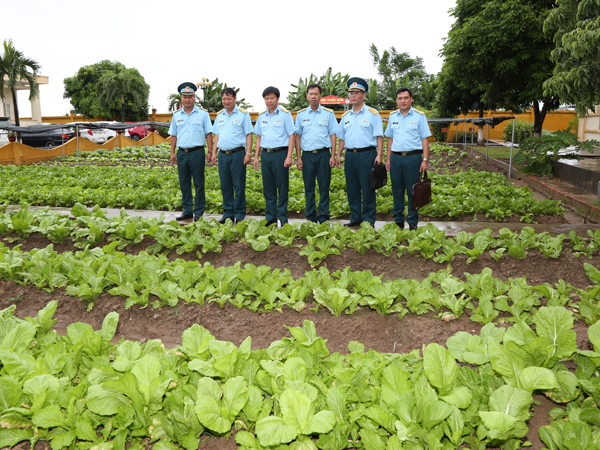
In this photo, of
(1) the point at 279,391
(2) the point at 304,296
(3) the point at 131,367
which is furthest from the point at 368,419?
(2) the point at 304,296

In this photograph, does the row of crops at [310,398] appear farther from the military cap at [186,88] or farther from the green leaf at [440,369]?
the military cap at [186,88]

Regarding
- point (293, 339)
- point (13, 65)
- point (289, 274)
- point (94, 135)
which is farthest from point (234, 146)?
point (13, 65)

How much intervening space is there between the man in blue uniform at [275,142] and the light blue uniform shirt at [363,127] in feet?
2.66

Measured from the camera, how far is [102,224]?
6.09 meters

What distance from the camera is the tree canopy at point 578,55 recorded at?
7160 millimetres

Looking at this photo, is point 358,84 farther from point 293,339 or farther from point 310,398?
point 310,398

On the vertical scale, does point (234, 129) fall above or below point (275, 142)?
above

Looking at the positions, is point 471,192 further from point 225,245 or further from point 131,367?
point 131,367

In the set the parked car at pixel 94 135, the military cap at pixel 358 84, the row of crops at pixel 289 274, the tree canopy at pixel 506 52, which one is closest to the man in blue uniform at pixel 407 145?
the military cap at pixel 358 84

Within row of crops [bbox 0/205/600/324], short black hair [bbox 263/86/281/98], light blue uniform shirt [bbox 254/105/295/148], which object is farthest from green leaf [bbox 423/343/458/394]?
short black hair [bbox 263/86/281/98]

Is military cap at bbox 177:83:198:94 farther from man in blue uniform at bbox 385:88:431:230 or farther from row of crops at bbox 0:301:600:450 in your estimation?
row of crops at bbox 0:301:600:450

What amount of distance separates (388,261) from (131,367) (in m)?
3.40

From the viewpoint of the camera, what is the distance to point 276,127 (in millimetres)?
6809

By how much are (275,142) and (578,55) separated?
15.8 feet
